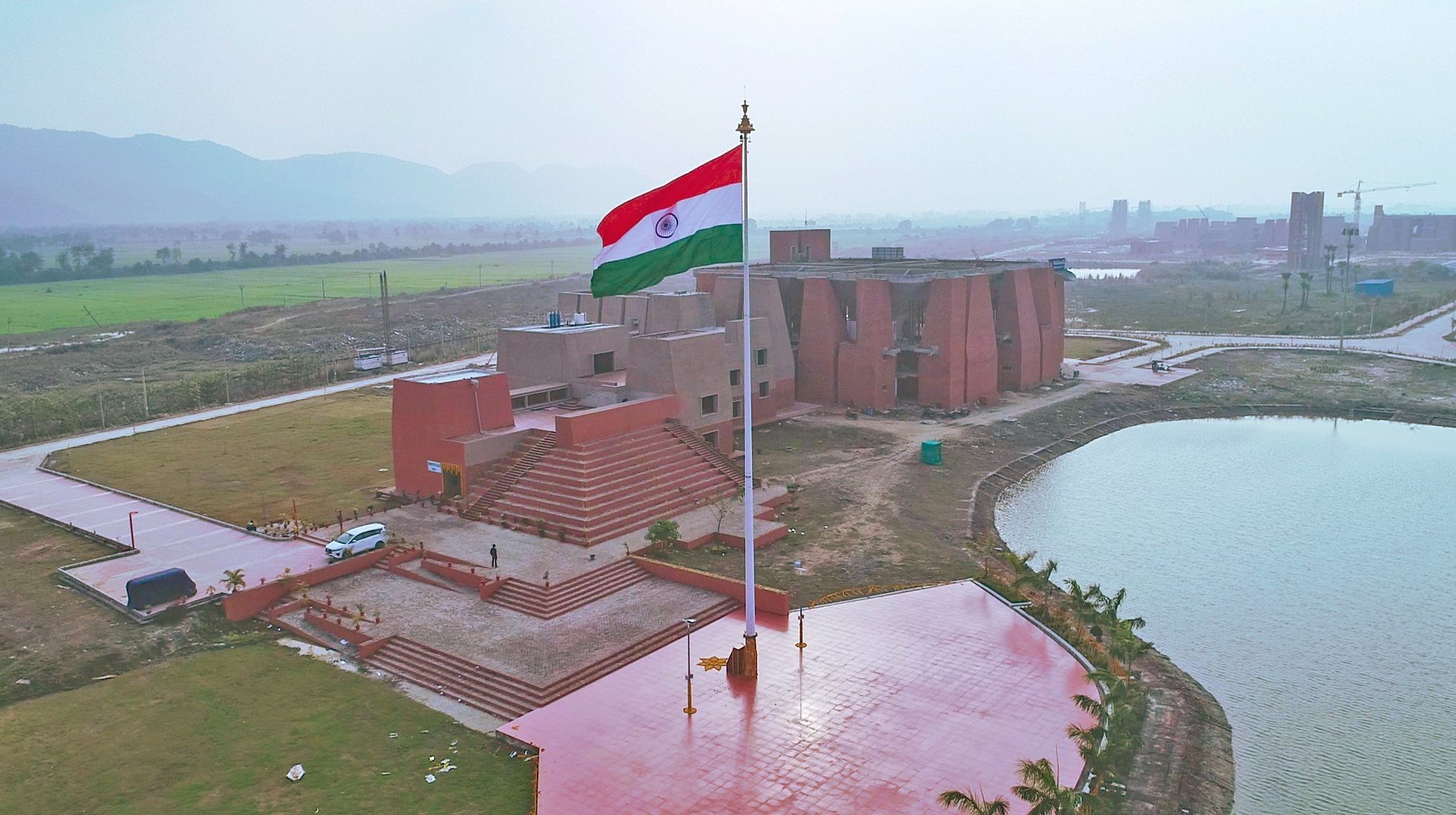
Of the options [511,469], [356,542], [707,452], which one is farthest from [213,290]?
[356,542]

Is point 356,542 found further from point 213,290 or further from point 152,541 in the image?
point 213,290

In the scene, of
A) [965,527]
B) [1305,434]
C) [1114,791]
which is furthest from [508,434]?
[1305,434]

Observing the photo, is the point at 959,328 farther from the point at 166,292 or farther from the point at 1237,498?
the point at 166,292

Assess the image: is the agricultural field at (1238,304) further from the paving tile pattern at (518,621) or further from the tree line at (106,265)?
the tree line at (106,265)

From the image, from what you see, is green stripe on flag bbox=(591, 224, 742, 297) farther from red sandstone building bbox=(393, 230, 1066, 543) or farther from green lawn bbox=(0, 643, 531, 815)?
green lawn bbox=(0, 643, 531, 815)

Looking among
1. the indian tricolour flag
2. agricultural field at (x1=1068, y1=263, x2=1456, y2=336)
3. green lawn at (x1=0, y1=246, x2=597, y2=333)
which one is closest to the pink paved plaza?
the indian tricolour flag
